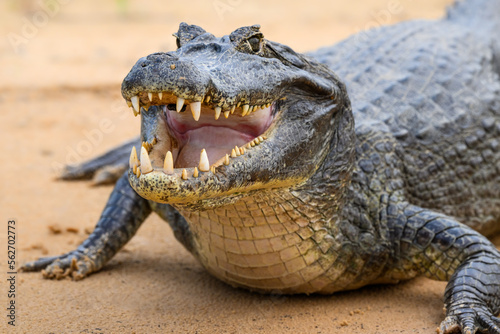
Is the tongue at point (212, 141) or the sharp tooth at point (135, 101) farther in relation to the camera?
the tongue at point (212, 141)

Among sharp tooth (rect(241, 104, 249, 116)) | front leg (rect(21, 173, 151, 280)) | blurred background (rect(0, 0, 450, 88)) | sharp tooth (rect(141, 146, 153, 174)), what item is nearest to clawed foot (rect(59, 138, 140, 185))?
front leg (rect(21, 173, 151, 280))

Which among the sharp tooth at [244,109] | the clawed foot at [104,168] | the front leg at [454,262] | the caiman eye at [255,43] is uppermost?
the caiman eye at [255,43]

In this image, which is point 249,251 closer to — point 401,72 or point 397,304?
point 397,304

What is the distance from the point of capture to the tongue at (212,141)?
3038 millimetres

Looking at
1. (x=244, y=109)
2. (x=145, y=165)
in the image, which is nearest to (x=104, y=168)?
(x=244, y=109)

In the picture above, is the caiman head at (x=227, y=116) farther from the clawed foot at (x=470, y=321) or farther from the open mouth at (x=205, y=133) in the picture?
the clawed foot at (x=470, y=321)

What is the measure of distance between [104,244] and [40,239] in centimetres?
93

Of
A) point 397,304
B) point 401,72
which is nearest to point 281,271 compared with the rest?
point 397,304

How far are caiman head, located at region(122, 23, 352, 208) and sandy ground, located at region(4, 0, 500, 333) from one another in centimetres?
87

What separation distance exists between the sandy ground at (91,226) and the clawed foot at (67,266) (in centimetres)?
7

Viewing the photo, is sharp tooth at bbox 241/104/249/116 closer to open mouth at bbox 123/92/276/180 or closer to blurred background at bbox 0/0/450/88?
open mouth at bbox 123/92/276/180

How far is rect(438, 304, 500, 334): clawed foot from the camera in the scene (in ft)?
10.2

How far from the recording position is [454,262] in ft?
11.4

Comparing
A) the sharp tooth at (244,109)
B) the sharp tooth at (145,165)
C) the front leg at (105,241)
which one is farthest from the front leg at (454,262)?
the front leg at (105,241)
